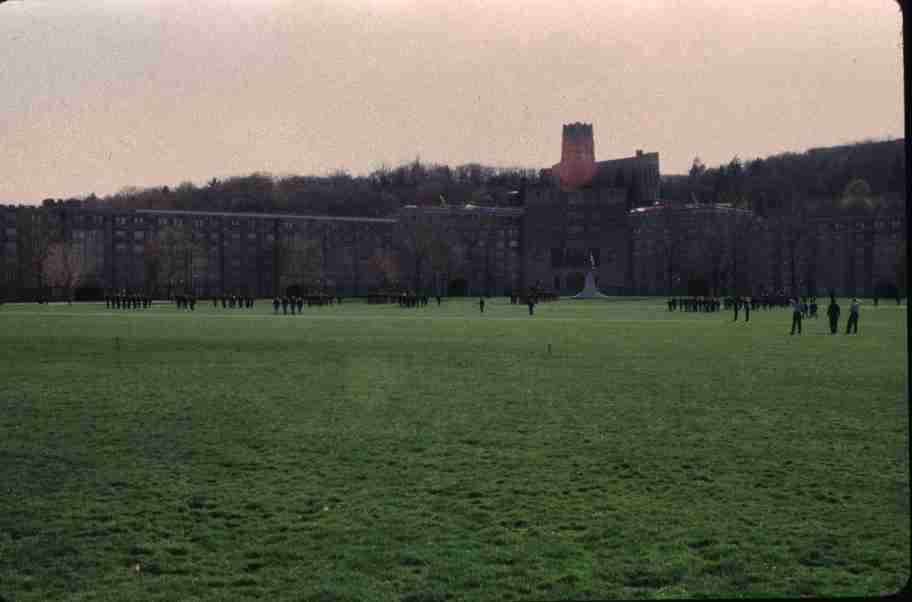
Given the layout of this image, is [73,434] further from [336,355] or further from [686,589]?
[336,355]

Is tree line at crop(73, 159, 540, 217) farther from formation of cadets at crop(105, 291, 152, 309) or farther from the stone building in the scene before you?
formation of cadets at crop(105, 291, 152, 309)

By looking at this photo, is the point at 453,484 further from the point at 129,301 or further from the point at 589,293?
the point at 589,293

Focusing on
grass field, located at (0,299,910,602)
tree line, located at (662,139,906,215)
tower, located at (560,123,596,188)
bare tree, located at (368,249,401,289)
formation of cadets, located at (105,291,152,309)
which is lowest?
grass field, located at (0,299,910,602)

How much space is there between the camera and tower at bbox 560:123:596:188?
586 ft

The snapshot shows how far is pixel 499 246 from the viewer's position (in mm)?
173625

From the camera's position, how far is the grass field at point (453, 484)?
8273 mm

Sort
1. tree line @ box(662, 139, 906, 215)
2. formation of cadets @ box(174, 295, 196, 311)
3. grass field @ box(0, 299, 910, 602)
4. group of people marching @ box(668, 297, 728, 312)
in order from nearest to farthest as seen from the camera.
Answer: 1. grass field @ box(0, 299, 910, 602)
2. group of people marching @ box(668, 297, 728, 312)
3. formation of cadets @ box(174, 295, 196, 311)
4. tree line @ box(662, 139, 906, 215)

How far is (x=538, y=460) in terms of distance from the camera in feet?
42.4

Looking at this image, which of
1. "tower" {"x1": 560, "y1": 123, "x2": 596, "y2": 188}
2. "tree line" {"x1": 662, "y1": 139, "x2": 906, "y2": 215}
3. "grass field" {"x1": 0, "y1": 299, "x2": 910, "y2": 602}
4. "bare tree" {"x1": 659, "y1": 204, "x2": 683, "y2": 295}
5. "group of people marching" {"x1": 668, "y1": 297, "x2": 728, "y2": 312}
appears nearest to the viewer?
"grass field" {"x1": 0, "y1": 299, "x2": 910, "y2": 602}

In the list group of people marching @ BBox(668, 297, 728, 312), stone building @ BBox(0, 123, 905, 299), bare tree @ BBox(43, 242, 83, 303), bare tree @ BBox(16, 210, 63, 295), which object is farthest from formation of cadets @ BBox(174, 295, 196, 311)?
bare tree @ BBox(43, 242, 83, 303)

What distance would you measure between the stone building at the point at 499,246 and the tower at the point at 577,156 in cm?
24

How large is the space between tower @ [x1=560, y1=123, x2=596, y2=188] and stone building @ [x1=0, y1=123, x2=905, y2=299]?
0.80 feet

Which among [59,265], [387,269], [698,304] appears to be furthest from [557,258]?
[698,304]

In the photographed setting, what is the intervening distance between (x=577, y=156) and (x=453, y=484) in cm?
17357
